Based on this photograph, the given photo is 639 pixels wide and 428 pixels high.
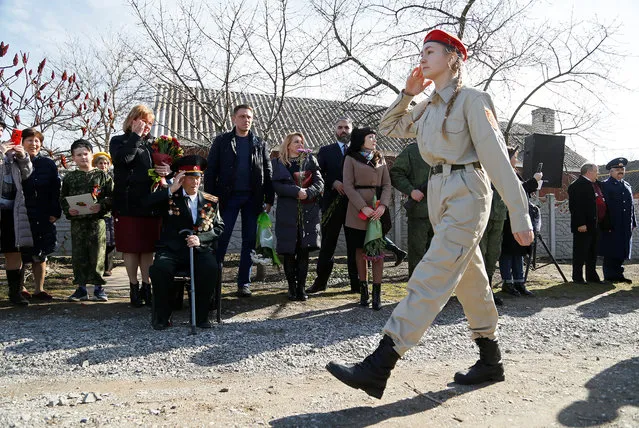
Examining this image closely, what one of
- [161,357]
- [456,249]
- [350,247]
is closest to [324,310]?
[350,247]

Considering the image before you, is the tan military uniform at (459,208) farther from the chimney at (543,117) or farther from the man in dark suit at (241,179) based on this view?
the chimney at (543,117)

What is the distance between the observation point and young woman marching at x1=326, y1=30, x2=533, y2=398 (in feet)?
9.30

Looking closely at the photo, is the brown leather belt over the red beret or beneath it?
beneath

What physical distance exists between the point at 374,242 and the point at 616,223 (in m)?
4.90

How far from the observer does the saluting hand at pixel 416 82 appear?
3.39 metres

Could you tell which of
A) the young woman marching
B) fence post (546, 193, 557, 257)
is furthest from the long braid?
fence post (546, 193, 557, 257)

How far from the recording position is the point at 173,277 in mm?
4602

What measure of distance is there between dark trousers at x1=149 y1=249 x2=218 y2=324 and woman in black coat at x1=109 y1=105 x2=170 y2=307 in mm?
592

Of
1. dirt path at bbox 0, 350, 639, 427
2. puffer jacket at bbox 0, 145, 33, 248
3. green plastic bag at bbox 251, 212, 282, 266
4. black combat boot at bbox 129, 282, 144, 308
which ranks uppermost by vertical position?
puffer jacket at bbox 0, 145, 33, 248

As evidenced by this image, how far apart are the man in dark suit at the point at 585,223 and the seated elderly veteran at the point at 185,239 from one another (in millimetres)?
5622

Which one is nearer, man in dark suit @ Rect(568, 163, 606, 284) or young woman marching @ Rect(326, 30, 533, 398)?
young woman marching @ Rect(326, 30, 533, 398)

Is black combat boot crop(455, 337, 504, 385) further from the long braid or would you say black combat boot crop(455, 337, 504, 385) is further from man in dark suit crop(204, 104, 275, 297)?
man in dark suit crop(204, 104, 275, 297)

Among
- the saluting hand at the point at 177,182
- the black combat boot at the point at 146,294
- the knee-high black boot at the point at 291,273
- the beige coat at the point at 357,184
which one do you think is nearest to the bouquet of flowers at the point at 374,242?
the beige coat at the point at 357,184

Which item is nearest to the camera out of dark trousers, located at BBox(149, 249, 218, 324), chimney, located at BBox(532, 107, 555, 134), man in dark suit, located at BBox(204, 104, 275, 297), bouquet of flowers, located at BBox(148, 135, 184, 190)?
dark trousers, located at BBox(149, 249, 218, 324)
